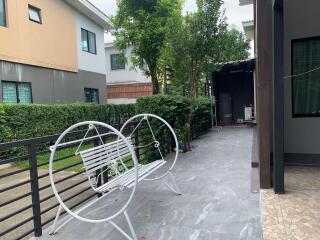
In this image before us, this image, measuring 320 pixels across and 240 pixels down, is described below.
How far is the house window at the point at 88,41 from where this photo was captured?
15.5m

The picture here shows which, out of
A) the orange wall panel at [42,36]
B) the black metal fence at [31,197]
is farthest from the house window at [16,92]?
the black metal fence at [31,197]

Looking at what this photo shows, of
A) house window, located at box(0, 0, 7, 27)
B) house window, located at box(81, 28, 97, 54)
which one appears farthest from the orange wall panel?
house window, located at box(81, 28, 97, 54)

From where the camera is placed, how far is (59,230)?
359cm

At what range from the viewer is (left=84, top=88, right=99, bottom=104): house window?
50.9ft

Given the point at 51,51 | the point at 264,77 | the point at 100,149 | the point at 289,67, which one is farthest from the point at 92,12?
the point at 100,149

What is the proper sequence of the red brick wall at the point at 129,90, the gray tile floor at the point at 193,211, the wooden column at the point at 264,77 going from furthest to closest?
the red brick wall at the point at 129,90, the wooden column at the point at 264,77, the gray tile floor at the point at 193,211

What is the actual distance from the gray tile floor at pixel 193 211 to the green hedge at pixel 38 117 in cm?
498

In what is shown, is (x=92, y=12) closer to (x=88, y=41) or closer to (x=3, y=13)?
(x=88, y=41)

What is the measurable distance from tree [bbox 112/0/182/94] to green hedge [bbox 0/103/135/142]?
10.7 ft

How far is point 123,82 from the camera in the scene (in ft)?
74.7

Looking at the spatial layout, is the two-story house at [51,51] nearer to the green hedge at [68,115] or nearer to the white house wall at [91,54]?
the white house wall at [91,54]

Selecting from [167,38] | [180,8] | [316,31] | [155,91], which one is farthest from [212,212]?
[180,8]

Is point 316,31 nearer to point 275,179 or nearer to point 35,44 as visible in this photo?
point 275,179

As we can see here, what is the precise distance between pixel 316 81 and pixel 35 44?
948cm
